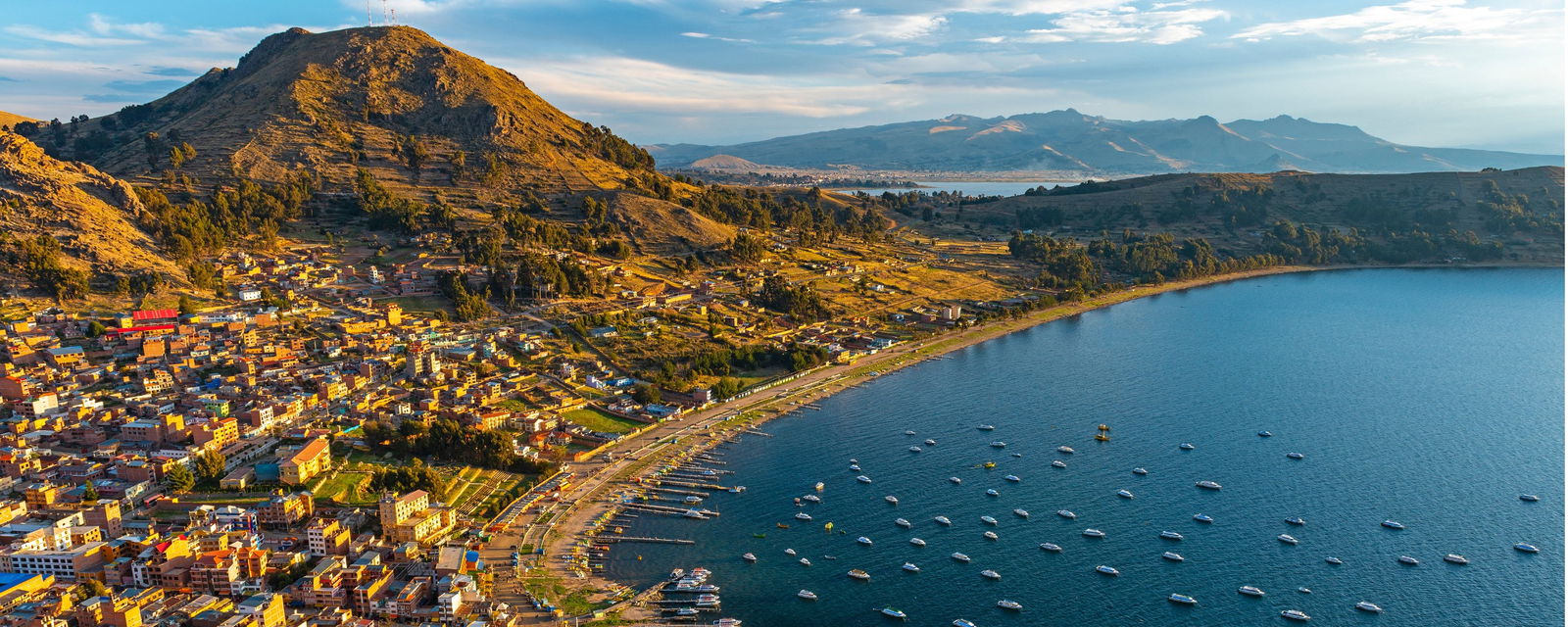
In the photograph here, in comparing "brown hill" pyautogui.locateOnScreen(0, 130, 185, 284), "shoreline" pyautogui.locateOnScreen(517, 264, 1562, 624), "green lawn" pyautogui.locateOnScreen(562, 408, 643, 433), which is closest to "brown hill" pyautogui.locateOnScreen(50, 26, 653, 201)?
"brown hill" pyautogui.locateOnScreen(0, 130, 185, 284)

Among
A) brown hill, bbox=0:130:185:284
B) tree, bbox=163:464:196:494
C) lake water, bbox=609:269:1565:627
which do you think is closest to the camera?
lake water, bbox=609:269:1565:627

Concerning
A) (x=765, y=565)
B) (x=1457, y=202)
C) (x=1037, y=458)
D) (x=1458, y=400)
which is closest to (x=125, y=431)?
(x=765, y=565)

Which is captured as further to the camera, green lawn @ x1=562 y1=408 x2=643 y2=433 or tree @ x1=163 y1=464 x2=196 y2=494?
green lawn @ x1=562 y1=408 x2=643 y2=433

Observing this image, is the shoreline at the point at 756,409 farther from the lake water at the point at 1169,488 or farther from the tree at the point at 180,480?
the tree at the point at 180,480

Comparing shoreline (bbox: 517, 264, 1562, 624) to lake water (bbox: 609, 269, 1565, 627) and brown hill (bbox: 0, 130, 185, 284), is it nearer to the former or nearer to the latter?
lake water (bbox: 609, 269, 1565, 627)

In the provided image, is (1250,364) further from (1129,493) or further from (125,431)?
(125,431)

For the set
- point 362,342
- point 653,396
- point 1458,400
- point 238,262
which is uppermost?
point 238,262

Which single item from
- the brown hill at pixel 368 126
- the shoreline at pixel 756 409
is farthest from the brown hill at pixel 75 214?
the shoreline at pixel 756 409
